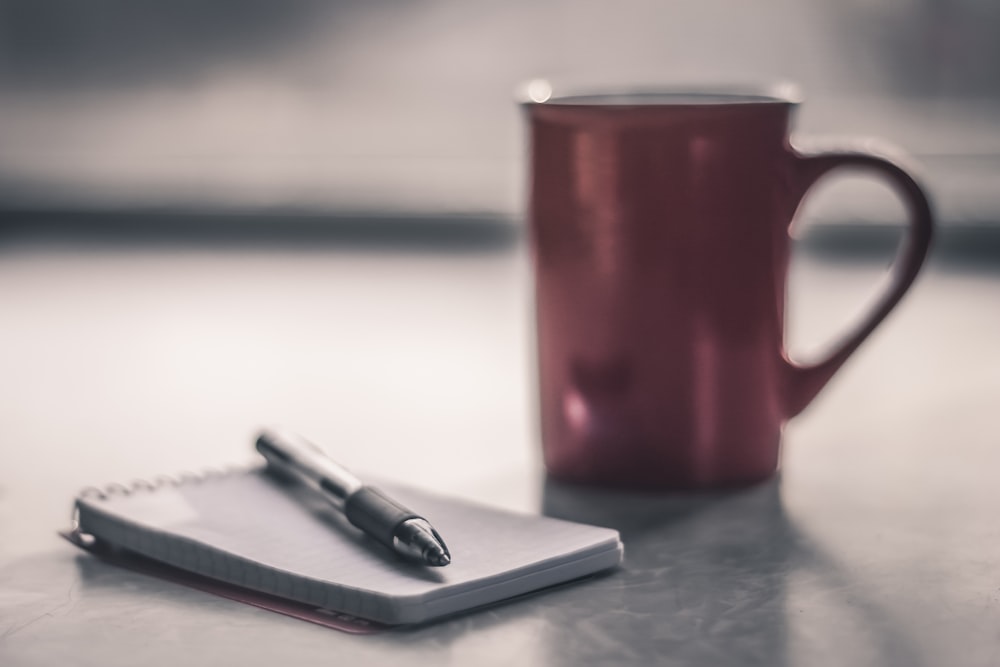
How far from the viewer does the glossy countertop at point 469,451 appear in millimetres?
452

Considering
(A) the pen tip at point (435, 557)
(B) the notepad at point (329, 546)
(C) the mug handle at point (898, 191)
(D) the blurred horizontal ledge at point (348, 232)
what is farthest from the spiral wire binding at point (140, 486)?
(D) the blurred horizontal ledge at point (348, 232)

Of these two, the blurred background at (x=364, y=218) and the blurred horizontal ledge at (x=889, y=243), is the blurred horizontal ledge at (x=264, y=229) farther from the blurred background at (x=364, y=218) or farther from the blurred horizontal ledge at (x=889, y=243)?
the blurred horizontal ledge at (x=889, y=243)

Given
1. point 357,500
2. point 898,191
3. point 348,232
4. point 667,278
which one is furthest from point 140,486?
point 348,232

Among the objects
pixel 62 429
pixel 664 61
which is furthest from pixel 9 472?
pixel 664 61

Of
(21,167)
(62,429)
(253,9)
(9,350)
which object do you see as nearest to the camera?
(62,429)

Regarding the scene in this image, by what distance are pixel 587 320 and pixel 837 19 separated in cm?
117

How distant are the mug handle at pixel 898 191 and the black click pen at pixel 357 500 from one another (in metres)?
0.21

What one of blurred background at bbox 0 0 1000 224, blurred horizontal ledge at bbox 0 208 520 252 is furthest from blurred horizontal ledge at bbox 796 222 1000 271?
blurred horizontal ledge at bbox 0 208 520 252

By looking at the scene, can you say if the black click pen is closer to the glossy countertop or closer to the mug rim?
the glossy countertop

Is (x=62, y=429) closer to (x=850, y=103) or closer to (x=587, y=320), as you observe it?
(x=587, y=320)

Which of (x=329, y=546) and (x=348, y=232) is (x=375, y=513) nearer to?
(x=329, y=546)

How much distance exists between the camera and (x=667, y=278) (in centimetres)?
60

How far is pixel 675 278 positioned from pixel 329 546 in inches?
7.8

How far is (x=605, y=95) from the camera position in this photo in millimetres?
657
